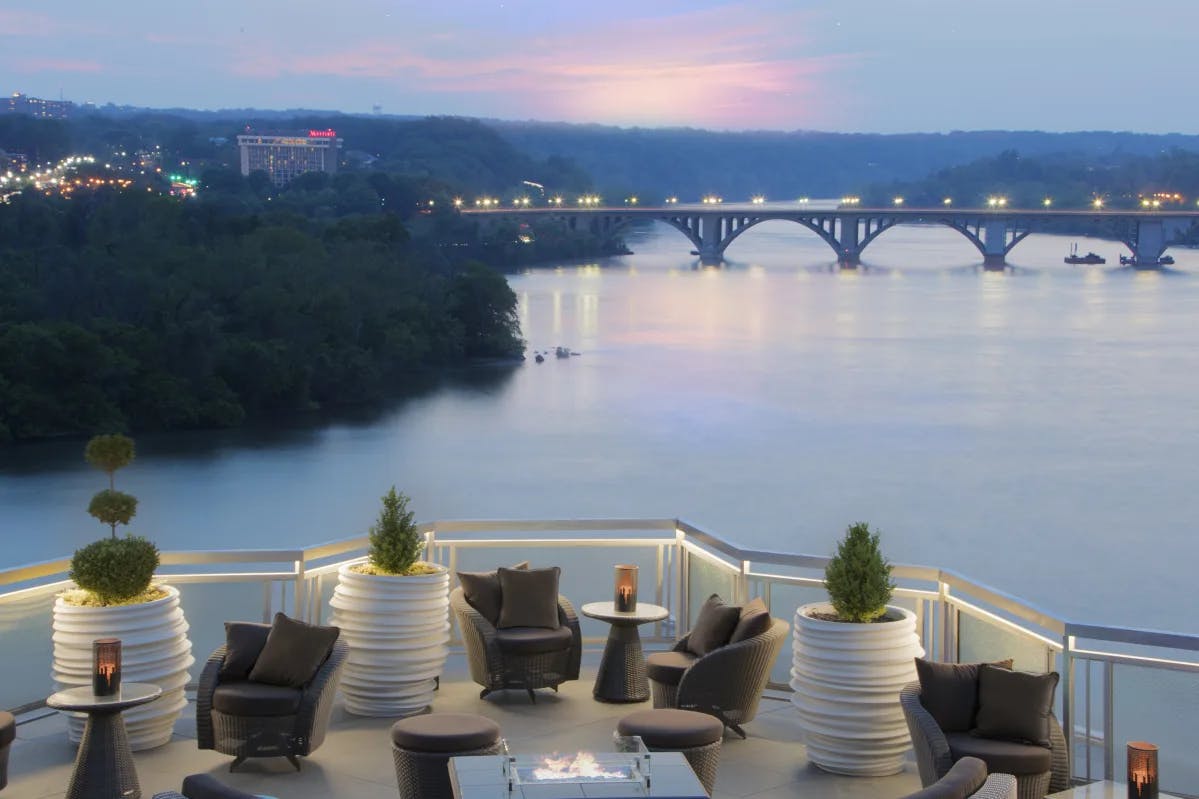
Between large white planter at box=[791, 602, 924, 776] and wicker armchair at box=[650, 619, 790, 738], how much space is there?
0.99 ft

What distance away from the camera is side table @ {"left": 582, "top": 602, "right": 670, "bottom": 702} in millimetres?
7203

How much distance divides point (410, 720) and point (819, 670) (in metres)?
1.70

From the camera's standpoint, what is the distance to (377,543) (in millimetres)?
7086

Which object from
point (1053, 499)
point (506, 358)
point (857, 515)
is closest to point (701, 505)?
point (857, 515)

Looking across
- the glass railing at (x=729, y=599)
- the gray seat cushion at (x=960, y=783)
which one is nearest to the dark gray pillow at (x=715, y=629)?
the glass railing at (x=729, y=599)

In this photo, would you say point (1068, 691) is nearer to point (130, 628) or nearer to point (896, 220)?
point (130, 628)

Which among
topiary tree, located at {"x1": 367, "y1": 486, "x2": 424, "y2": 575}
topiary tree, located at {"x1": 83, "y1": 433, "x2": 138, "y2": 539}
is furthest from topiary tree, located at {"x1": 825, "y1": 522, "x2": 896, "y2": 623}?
topiary tree, located at {"x1": 83, "y1": 433, "x2": 138, "y2": 539}

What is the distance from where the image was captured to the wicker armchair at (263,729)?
6.11 meters

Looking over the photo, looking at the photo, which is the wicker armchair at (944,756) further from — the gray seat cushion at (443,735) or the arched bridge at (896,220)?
the arched bridge at (896,220)

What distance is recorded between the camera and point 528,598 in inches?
288

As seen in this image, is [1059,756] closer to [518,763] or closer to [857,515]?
[518,763]

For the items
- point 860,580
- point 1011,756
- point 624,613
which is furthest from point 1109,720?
point 624,613

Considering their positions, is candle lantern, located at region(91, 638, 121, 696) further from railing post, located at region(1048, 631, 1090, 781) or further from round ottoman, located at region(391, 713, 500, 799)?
railing post, located at region(1048, 631, 1090, 781)

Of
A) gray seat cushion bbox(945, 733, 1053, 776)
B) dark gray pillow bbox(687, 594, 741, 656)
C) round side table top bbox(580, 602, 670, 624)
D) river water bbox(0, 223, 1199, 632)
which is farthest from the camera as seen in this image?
river water bbox(0, 223, 1199, 632)
